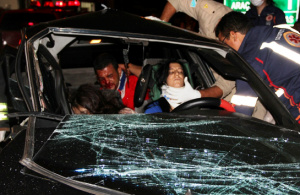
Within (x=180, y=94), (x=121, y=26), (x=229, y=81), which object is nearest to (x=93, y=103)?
(x=121, y=26)

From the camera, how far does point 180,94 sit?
103 inches

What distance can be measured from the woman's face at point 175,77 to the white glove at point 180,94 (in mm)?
45

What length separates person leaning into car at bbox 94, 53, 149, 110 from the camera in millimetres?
2973

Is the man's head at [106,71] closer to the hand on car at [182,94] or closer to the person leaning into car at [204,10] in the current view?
the hand on car at [182,94]

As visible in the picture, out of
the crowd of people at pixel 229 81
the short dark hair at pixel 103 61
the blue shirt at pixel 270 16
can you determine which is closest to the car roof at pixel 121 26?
the crowd of people at pixel 229 81

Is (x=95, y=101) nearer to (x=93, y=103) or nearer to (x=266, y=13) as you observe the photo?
(x=93, y=103)

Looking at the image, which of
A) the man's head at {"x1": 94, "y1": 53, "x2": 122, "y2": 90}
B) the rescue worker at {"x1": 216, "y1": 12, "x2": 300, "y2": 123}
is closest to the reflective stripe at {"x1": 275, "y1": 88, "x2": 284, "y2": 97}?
the rescue worker at {"x1": 216, "y1": 12, "x2": 300, "y2": 123}

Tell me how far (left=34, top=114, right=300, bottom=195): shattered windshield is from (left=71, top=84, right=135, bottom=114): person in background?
0.42 metres

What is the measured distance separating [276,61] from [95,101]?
1.26m

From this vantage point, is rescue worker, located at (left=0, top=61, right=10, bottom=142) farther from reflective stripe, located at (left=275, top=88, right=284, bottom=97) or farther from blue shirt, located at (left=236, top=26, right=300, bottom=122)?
reflective stripe, located at (left=275, top=88, right=284, bottom=97)

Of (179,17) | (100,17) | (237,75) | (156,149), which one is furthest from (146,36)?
(179,17)

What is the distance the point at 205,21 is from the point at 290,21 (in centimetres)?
376

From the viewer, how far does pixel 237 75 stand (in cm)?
209

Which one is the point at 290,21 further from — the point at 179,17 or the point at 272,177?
the point at 272,177
